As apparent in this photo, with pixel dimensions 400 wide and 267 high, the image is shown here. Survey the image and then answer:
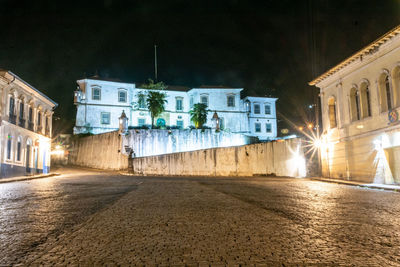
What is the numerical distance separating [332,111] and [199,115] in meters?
22.8

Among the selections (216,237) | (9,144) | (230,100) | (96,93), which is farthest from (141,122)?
(216,237)

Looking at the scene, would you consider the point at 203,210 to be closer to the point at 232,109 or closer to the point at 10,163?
the point at 10,163

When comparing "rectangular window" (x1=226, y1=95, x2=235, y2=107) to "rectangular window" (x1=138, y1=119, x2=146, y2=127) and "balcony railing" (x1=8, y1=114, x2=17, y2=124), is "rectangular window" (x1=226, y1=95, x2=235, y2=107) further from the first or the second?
"balcony railing" (x1=8, y1=114, x2=17, y2=124)

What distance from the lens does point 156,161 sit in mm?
30359

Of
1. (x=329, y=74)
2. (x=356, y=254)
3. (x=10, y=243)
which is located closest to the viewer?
(x=356, y=254)

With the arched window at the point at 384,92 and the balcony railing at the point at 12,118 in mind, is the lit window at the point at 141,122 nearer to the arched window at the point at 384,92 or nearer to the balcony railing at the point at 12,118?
the balcony railing at the point at 12,118

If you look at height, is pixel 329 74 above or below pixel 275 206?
above

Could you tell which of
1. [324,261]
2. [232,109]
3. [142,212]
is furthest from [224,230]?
[232,109]

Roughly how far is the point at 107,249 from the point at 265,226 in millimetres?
2507

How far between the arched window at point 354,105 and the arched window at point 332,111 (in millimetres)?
2161

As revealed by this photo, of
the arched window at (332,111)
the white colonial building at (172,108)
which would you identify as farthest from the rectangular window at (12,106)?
the arched window at (332,111)

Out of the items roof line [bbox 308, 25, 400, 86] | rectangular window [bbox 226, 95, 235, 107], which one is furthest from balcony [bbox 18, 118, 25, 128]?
rectangular window [bbox 226, 95, 235, 107]

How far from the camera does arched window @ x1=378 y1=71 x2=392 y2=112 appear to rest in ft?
55.1

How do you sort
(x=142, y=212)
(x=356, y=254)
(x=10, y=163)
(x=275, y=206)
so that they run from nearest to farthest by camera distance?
(x=356, y=254) → (x=142, y=212) → (x=275, y=206) → (x=10, y=163)
